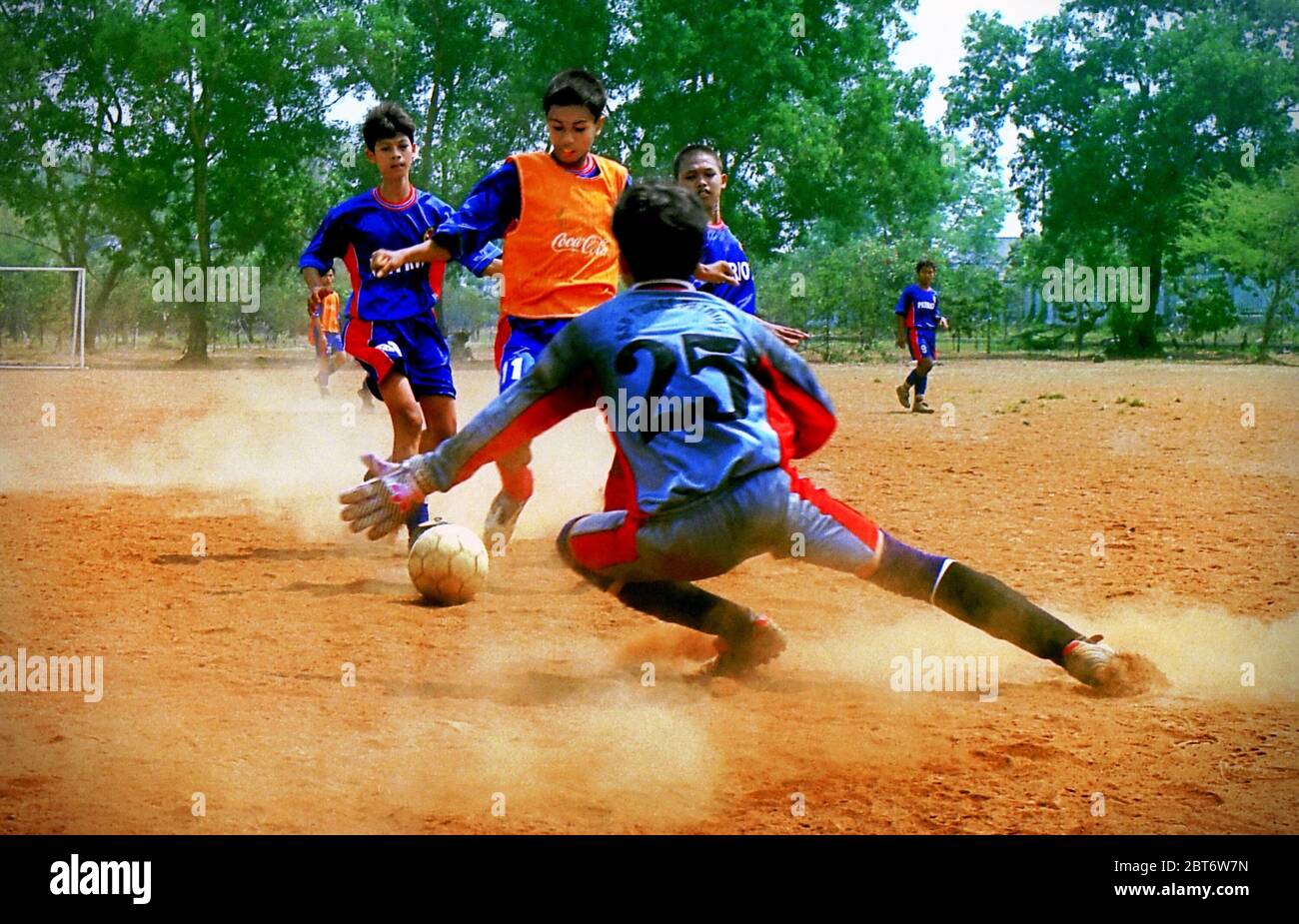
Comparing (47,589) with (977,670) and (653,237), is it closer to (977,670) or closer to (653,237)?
(653,237)

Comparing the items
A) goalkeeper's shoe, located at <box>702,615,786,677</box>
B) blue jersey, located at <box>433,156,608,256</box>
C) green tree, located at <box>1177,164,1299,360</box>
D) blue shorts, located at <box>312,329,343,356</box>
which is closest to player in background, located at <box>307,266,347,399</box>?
blue shorts, located at <box>312,329,343,356</box>

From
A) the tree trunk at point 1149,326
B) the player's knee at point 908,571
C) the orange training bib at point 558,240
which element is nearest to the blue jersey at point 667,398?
the player's knee at point 908,571

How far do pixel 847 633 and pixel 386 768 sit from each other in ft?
8.04

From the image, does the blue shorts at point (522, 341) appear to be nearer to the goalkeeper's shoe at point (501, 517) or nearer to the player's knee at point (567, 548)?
the goalkeeper's shoe at point (501, 517)

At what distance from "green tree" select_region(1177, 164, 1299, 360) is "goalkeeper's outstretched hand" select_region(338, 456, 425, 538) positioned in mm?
31933

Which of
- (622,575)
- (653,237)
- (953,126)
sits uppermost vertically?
(953,126)

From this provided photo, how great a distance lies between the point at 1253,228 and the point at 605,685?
106 feet

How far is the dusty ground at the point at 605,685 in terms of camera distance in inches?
146

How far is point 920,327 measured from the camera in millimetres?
19406

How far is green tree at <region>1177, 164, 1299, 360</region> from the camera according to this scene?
32406 mm

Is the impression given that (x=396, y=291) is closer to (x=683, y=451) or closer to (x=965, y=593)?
(x=683, y=451)

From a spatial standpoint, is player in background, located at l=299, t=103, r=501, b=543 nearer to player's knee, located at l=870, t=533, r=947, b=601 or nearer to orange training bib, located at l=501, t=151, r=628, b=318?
orange training bib, located at l=501, t=151, r=628, b=318

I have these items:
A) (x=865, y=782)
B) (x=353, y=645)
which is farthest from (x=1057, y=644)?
(x=353, y=645)

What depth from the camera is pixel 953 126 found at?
35156 millimetres
